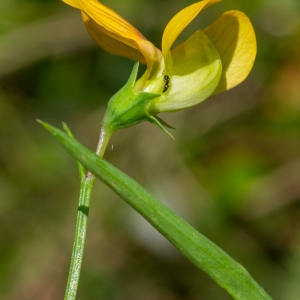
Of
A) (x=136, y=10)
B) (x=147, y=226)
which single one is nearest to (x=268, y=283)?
(x=147, y=226)

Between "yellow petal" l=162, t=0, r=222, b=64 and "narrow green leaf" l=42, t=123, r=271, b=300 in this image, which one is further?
"yellow petal" l=162, t=0, r=222, b=64

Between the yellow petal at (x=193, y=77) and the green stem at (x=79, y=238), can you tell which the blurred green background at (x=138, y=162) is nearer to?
the yellow petal at (x=193, y=77)

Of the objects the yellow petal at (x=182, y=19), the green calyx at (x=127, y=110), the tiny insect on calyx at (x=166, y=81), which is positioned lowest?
the green calyx at (x=127, y=110)

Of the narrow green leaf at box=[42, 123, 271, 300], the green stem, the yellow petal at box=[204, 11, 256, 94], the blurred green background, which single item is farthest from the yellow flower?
the blurred green background

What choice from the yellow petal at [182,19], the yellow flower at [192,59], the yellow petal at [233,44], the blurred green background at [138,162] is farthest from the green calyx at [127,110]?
the blurred green background at [138,162]

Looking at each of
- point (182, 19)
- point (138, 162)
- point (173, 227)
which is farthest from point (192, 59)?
point (138, 162)

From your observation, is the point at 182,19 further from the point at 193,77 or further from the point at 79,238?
the point at 79,238

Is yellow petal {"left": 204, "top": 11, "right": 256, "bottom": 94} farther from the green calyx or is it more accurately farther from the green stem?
the green stem
